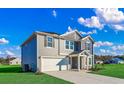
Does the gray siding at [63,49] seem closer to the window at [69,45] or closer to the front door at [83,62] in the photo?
the window at [69,45]

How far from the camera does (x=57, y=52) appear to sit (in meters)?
28.1

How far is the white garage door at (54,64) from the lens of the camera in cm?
2627

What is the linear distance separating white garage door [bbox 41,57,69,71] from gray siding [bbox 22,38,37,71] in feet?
3.99

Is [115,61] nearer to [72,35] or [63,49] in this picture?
[72,35]

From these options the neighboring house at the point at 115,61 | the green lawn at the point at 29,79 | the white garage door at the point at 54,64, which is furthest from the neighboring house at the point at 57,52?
the neighboring house at the point at 115,61

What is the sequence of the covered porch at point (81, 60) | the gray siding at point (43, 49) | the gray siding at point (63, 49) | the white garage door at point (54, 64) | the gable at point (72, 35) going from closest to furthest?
the gray siding at point (43, 49), the white garage door at point (54, 64), the gray siding at point (63, 49), the covered porch at point (81, 60), the gable at point (72, 35)

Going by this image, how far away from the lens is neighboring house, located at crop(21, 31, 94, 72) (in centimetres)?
2606

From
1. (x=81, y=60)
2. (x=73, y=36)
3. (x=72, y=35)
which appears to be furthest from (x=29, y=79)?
(x=73, y=36)

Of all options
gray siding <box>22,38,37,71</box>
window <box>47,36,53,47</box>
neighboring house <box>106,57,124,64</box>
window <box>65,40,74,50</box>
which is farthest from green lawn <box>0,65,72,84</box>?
neighboring house <box>106,57,124,64</box>

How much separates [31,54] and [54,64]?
3.46 metres

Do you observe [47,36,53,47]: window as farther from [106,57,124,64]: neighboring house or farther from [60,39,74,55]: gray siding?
[106,57,124,64]: neighboring house
